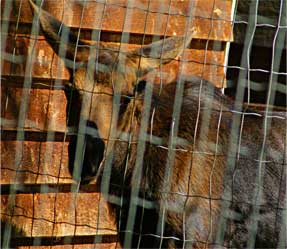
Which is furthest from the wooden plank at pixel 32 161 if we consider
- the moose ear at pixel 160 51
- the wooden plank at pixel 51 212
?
the moose ear at pixel 160 51

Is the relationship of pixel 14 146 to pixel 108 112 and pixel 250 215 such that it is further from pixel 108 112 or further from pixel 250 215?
pixel 250 215

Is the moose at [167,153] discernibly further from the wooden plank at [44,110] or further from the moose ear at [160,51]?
the wooden plank at [44,110]

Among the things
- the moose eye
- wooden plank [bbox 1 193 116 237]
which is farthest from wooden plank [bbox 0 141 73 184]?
the moose eye

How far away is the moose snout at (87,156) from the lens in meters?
5.11

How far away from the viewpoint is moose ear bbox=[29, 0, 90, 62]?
527cm

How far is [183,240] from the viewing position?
4961mm

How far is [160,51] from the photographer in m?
5.29

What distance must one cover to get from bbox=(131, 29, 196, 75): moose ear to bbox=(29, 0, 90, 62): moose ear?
14.9 inches

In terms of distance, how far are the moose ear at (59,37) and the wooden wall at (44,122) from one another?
0.60 feet

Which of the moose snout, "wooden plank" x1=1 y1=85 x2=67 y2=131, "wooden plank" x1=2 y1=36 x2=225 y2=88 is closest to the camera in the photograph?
the moose snout

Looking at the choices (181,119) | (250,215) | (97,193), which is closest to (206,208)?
(250,215)

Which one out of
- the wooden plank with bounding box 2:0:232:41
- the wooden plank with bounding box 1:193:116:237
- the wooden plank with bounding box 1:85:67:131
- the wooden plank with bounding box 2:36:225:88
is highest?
the wooden plank with bounding box 2:0:232:41

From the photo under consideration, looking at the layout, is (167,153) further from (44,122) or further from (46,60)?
(46,60)

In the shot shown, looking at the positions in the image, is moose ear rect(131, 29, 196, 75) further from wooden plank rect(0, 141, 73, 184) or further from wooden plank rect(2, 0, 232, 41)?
wooden plank rect(0, 141, 73, 184)
